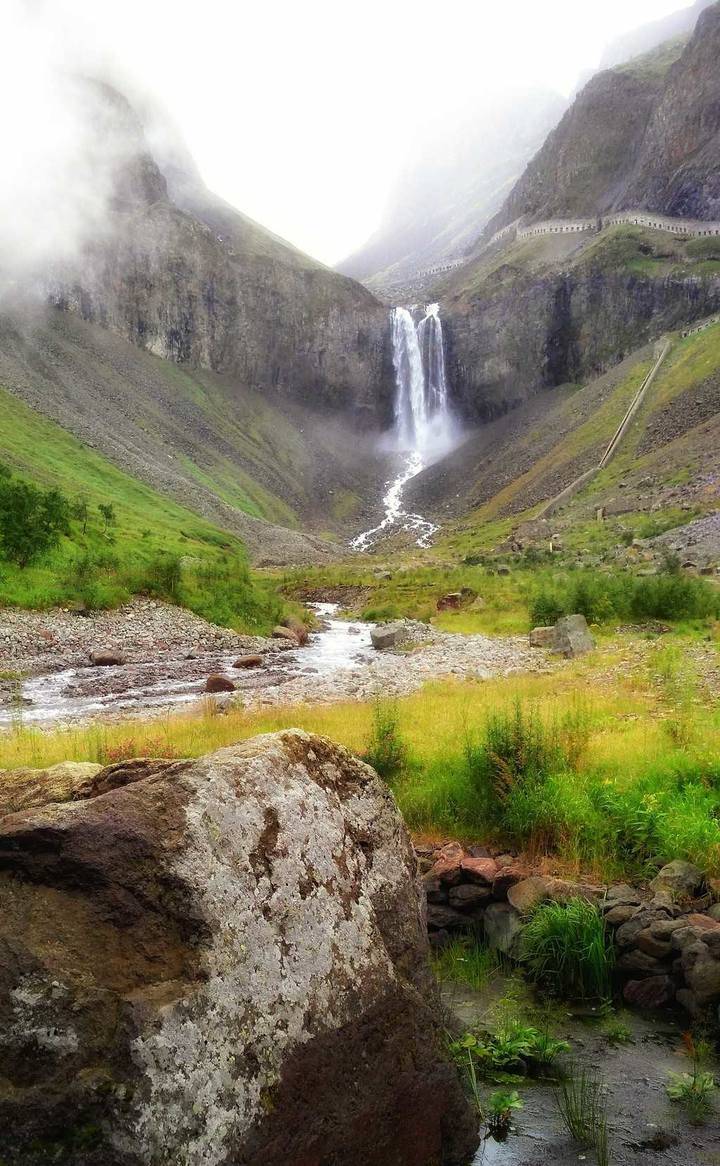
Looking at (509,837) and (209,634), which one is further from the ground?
(209,634)

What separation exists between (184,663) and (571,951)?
72.6 feet

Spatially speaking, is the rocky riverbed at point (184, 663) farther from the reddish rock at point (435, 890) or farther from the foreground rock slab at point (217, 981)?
the foreground rock slab at point (217, 981)

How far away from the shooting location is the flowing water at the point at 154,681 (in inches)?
770

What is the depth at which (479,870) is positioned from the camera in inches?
349

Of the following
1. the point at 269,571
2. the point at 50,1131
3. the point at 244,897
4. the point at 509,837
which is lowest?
the point at 509,837

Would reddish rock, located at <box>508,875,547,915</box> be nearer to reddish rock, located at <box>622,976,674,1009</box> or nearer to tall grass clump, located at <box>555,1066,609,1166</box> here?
reddish rock, located at <box>622,976,674,1009</box>

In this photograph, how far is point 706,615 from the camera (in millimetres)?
25375

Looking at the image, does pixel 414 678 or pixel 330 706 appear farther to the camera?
pixel 414 678

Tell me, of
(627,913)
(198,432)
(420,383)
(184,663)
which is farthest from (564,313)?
(627,913)

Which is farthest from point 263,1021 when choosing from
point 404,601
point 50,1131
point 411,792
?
point 404,601

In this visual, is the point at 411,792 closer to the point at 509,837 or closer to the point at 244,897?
the point at 509,837

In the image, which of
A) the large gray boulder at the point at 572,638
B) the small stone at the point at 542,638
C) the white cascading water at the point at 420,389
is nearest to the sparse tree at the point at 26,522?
the small stone at the point at 542,638

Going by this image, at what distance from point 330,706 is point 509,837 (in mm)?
7708

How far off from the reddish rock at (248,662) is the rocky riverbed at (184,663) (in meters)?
0.23
